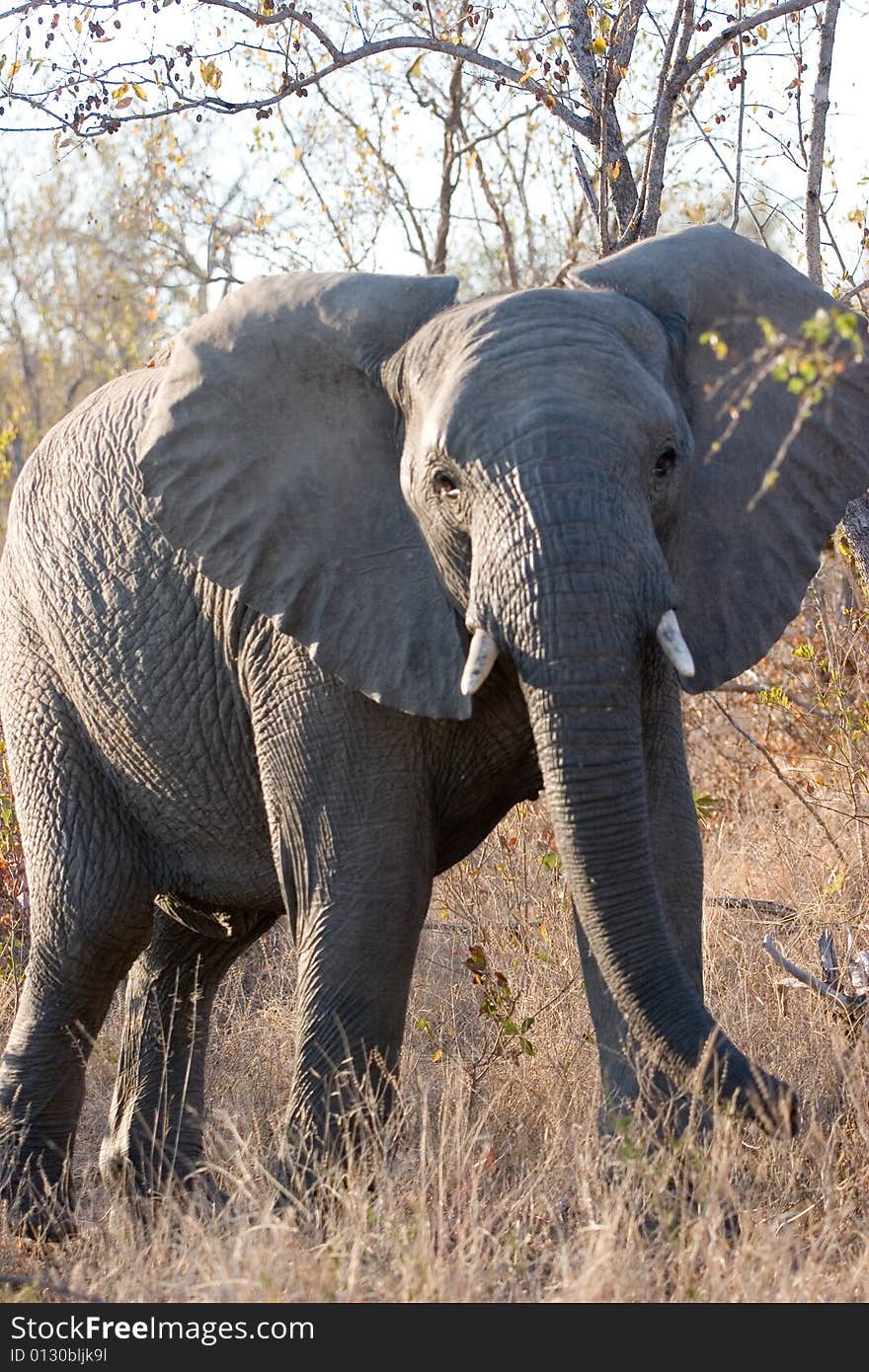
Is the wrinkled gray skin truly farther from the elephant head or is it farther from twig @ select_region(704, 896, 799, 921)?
twig @ select_region(704, 896, 799, 921)

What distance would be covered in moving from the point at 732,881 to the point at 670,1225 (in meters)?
3.33

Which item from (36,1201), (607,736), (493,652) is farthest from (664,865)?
(36,1201)

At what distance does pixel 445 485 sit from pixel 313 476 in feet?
1.54

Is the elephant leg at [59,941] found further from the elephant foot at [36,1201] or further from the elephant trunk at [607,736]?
the elephant trunk at [607,736]

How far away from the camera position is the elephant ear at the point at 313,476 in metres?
4.25

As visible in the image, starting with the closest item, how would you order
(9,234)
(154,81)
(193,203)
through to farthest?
(154,81) < (193,203) < (9,234)

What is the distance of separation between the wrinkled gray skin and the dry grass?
10.1 inches

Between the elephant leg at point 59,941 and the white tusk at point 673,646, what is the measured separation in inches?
74.6

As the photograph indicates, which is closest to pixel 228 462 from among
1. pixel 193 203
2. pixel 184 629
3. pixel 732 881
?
pixel 184 629

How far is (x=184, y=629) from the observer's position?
4859 mm

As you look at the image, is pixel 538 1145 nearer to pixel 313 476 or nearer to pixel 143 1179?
pixel 143 1179
